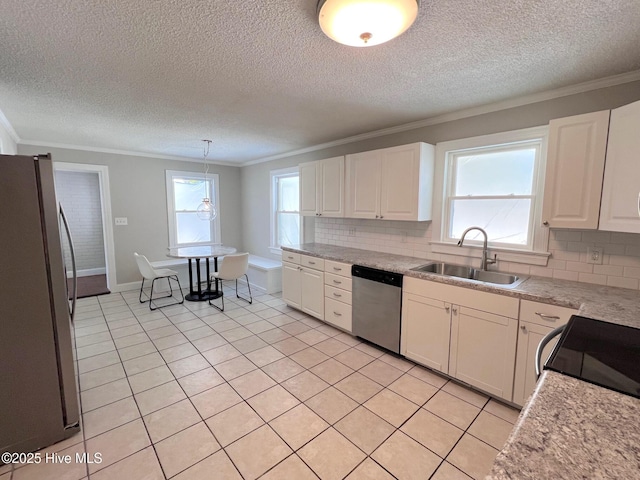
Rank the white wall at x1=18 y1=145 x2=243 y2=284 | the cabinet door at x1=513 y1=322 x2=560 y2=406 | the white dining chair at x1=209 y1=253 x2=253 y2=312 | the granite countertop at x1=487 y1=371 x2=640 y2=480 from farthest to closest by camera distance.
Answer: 1. the white wall at x1=18 y1=145 x2=243 y2=284
2. the white dining chair at x1=209 y1=253 x2=253 y2=312
3. the cabinet door at x1=513 y1=322 x2=560 y2=406
4. the granite countertop at x1=487 y1=371 x2=640 y2=480

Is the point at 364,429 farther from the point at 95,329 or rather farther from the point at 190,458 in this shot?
the point at 95,329

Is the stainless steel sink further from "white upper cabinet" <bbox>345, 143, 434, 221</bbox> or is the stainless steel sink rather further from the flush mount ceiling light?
the flush mount ceiling light

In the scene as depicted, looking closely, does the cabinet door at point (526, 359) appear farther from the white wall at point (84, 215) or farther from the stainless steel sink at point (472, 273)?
the white wall at point (84, 215)

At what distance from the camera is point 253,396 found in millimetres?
2227

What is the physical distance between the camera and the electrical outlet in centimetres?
212

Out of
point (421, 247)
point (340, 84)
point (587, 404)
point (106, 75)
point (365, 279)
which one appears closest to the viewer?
point (587, 404)

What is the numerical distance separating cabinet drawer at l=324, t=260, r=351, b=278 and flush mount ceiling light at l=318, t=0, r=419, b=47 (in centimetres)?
217

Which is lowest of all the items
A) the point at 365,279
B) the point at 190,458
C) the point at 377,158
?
the point at 190,458

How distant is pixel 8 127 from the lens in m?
3.22

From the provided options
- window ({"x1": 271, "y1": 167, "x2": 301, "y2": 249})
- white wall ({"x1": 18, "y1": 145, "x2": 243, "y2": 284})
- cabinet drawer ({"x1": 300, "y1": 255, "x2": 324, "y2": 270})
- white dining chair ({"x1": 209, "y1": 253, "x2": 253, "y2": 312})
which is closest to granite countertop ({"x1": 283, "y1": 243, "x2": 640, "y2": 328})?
cabinet drawer ({"x1": 300, "y1": 255, "x2": 324, "y2": 270})

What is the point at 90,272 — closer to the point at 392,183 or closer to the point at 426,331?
the point at 392,183

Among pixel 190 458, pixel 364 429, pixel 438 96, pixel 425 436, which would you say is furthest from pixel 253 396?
pixel 438 96

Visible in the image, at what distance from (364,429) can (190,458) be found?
108 cm

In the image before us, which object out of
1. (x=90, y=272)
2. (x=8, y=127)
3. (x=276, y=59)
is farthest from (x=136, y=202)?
(x=276, y=59)
